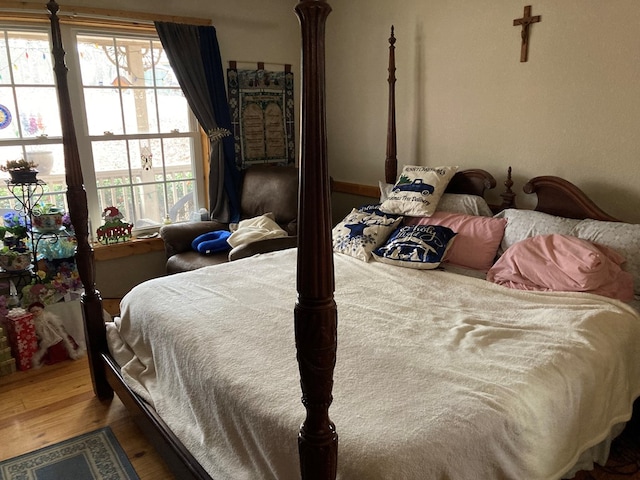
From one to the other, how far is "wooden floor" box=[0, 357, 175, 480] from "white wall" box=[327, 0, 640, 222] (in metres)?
2.48

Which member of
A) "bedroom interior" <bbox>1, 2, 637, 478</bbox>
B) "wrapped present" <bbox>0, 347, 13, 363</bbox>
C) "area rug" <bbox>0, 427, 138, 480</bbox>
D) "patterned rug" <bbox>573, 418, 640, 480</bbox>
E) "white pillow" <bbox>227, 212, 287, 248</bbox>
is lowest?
"area rug" <bbox>0, 427, 138, 480</bbox>

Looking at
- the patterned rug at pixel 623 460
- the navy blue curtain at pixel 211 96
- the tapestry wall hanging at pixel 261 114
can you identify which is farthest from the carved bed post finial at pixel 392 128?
the patterned rug at pixel 623 460

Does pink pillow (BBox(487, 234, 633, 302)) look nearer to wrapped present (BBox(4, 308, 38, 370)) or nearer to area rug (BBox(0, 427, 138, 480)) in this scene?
area rug (BBox(0, 427, 138, 480))

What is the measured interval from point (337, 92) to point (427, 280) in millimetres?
2324

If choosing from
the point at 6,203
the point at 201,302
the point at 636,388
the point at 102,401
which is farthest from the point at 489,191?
the point at 6,203

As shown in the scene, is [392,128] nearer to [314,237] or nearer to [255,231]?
[255,231]

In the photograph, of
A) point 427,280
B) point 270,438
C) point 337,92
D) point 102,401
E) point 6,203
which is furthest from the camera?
point 337,92

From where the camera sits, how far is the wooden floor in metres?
2.21

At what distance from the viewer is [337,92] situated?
13.8 ft

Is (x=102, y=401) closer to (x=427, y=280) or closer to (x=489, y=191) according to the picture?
(x=427, y=280)

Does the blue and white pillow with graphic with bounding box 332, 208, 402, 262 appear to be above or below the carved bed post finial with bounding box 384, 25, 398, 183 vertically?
below

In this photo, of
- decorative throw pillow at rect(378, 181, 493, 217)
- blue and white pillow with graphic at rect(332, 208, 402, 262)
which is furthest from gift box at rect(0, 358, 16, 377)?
decorative throw pillow at rect(378, 181, 493, 217)

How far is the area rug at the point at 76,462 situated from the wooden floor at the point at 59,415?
4cm

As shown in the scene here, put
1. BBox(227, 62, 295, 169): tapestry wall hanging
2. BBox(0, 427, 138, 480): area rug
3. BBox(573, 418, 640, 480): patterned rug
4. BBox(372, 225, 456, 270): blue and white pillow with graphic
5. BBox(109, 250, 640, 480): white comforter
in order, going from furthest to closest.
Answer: BBox(227, 62, 295, 169): tapestry wall hanging
BBox(372, 225, 456, 270): blue and white pillow with graphic
BBox(0, 427, 138, 480): area rug
BBox(573, 418, 640, 480): patterned rug
BBox(109, 250, 640, 480): white comforter
